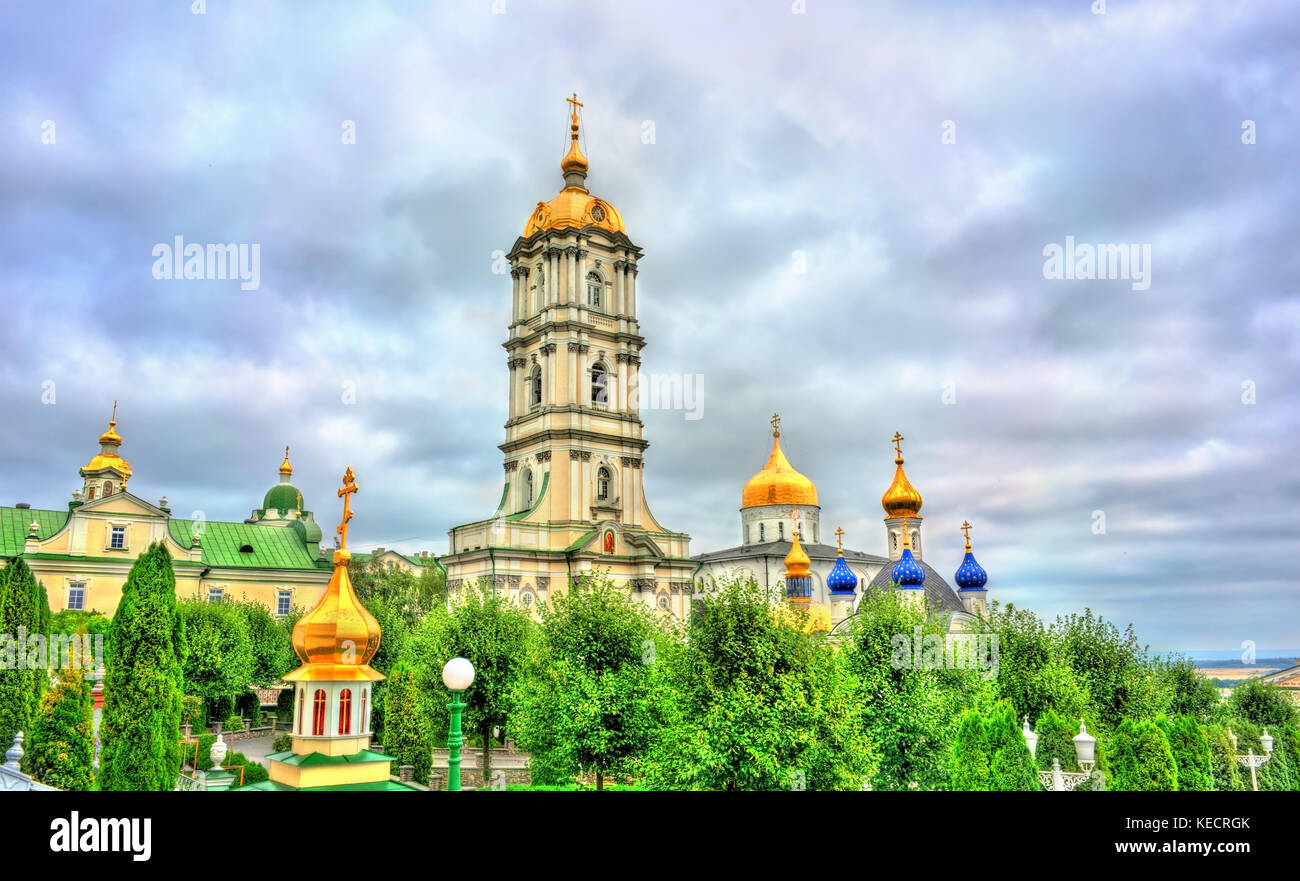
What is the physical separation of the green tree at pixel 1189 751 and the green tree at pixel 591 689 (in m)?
Answer: 13.7

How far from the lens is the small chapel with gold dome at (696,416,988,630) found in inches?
1958

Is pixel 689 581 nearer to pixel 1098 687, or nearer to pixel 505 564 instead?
pixel 505 564

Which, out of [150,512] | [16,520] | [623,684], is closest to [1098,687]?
[623,684]

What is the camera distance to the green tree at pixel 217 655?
3781 cm

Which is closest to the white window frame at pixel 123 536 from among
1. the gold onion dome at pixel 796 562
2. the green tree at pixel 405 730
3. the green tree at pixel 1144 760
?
the green tree at pixel 405 730

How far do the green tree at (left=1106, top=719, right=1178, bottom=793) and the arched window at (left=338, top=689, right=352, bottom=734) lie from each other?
17.3 metres

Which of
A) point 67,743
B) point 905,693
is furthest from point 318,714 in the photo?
point 905,693

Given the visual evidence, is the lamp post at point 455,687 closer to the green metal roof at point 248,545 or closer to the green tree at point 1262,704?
the green tree at point 1262,704

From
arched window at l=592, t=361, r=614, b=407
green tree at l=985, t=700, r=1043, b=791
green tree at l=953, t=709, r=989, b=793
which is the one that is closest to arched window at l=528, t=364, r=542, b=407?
arched window at l=592, t=361, r=614, b=407

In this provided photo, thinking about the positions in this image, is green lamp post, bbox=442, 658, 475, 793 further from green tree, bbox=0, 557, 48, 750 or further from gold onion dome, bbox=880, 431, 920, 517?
gold onion dome, bbox=880, 431, 920, 517
